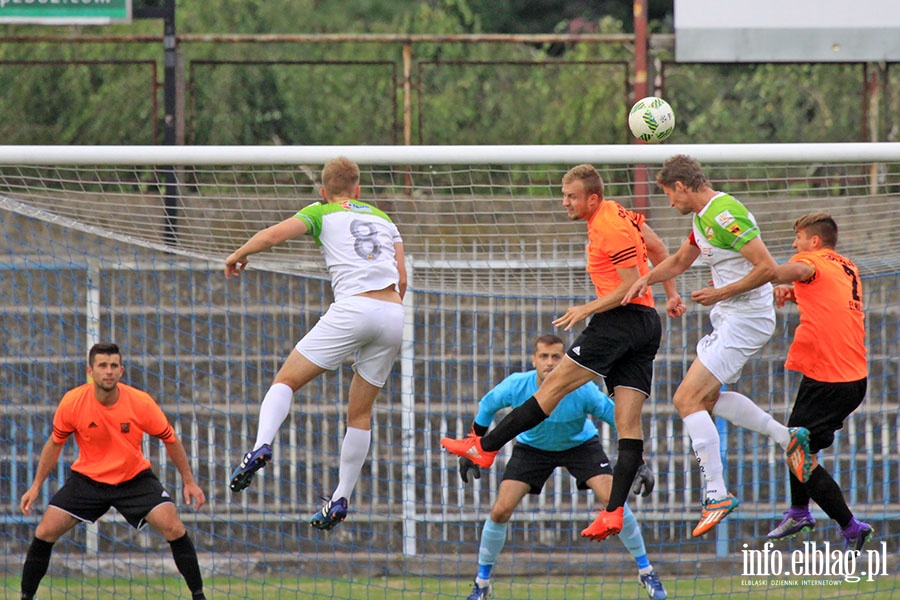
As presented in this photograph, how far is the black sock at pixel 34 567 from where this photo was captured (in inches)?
315

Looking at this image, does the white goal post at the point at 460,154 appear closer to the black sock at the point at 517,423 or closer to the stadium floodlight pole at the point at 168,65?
the black sock at the point at 517,423

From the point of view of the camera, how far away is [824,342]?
22.0 feet

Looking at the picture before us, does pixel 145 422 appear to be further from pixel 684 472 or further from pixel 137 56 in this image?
pixel 137 56

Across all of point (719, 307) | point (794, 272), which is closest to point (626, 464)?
point (719, 307)

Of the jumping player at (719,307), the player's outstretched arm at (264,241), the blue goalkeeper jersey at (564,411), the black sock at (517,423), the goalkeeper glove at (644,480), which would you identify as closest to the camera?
the player's outstretched arm at (264,241)

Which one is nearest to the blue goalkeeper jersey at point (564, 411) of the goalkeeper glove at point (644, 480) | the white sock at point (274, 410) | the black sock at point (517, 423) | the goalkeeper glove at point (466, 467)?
the goalkeeper glove at point (644, 480)

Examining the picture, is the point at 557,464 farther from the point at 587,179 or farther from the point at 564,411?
the point at 587,179

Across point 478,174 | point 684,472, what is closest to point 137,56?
point 478,174

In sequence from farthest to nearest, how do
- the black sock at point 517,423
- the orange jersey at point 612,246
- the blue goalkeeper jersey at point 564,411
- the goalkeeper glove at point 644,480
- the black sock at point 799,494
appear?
the blue goalkeeper jersey at point 564,411 < the goalkeeper glove at point 644,480 < the black sock at point 799,494 < the black sock at point 517,423 < the orange jersey at point 612,246

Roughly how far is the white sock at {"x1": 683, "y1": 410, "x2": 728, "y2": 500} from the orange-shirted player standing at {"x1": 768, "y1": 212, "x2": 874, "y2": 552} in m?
0.66

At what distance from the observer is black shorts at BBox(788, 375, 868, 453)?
22.2ft

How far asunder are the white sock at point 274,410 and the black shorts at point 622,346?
5.17ft

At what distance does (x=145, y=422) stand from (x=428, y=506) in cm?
266

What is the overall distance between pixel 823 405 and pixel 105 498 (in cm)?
480
